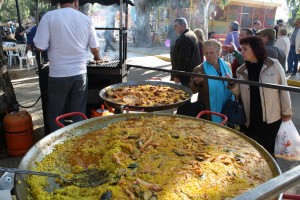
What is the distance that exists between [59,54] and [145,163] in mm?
2428

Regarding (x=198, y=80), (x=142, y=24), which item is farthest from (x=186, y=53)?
(x=142, y=24)

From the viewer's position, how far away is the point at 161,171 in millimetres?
1561

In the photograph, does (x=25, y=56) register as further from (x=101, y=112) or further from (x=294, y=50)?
(x=294, y=50)

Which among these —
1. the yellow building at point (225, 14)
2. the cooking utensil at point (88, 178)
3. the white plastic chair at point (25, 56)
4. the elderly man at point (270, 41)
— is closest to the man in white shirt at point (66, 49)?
the cooking utensil at point (88, 178)

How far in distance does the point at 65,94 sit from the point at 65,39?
0.75 meters

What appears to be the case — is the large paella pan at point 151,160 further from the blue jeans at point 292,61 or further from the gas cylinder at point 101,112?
the blue jeans at point 292,61

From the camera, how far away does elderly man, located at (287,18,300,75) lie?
972 cm

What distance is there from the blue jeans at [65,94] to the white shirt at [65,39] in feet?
0.27

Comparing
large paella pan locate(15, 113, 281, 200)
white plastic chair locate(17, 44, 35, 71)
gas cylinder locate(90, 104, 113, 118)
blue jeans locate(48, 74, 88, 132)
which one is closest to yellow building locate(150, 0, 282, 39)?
white plastic chair locate(17, 44, 35, 71)

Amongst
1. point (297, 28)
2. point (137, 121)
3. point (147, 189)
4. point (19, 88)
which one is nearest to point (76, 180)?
point (147, 189)

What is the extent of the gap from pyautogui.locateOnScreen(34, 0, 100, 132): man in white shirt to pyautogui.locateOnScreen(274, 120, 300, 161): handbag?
8.78ft

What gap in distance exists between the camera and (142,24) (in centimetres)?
1961

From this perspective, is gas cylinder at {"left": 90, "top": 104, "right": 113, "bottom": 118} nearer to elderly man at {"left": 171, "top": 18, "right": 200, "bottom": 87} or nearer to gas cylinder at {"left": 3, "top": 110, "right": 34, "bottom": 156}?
gas cylinder at {"left": 3, "top": 110, "right": 34, "bottom": 156}

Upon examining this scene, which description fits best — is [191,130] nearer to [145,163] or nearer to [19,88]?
[145,163]
